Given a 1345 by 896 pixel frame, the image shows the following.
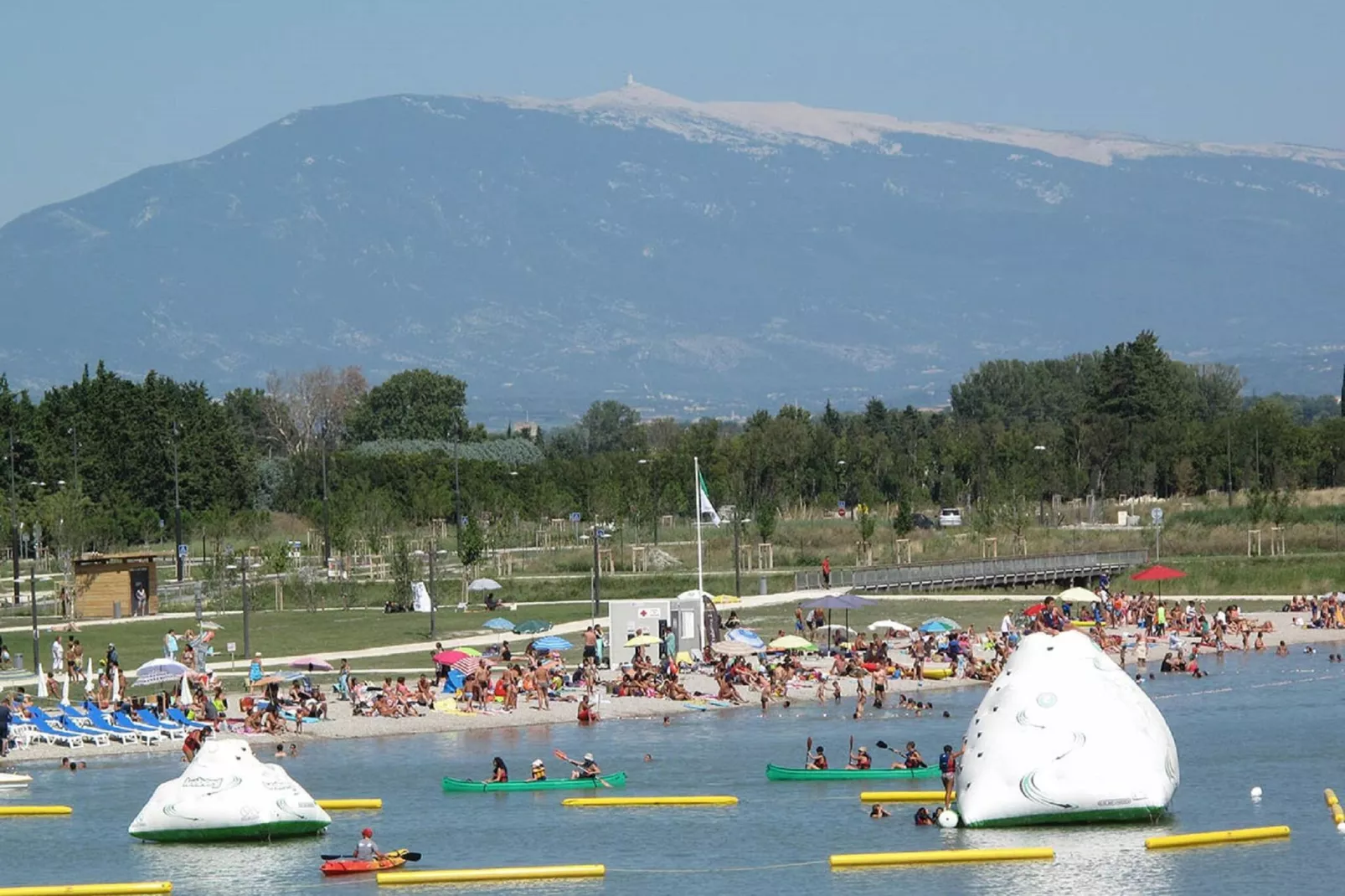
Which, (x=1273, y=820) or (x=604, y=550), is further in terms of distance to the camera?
(x=604, y=550)

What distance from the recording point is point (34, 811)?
47.8 m

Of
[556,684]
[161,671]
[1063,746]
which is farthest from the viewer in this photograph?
[556,684]

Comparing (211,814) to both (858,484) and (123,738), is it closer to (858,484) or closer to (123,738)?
(123,738)

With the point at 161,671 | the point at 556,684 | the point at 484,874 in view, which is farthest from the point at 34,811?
the point at 556,684

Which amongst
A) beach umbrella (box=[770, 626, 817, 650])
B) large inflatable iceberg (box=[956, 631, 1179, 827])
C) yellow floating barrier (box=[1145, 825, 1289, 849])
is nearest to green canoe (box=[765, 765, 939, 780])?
large inflatable iceberg (box=[956, 631, 1179, 827])

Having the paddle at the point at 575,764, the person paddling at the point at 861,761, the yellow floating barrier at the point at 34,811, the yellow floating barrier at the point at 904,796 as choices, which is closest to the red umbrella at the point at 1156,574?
the person paddling at the point at 861,761

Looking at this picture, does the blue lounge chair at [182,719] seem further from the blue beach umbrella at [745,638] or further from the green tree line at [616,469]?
the green tree line at [616,469]

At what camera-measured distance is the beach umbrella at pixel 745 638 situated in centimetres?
6956

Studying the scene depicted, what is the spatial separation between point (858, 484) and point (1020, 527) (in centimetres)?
3406

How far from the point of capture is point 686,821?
150 feet

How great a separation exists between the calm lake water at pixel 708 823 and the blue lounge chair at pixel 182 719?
194 cm

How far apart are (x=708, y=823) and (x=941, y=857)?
22.6ft

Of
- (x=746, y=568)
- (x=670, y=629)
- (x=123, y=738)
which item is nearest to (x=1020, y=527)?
(x=746, y=568)

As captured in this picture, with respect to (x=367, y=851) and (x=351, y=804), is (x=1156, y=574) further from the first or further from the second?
(x=367, y=851)
